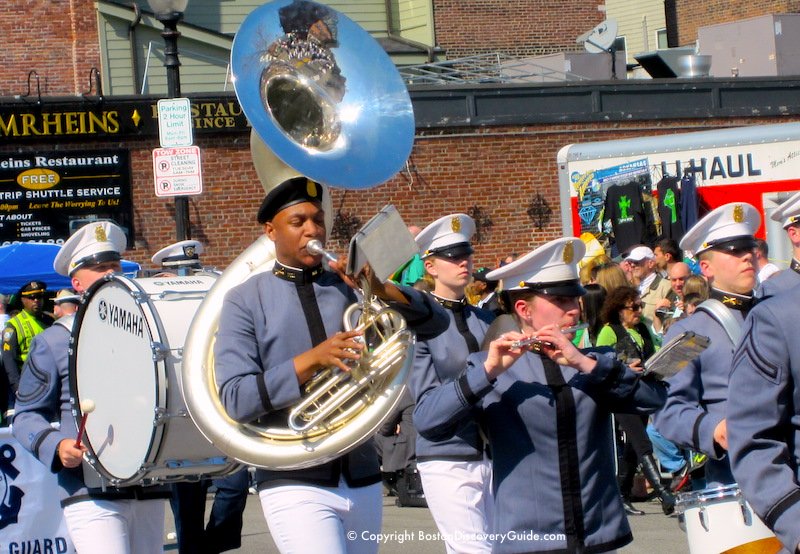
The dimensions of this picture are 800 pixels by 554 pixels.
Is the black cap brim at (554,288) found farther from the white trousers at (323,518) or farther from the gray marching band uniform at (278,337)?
the white trousers at (323,518)

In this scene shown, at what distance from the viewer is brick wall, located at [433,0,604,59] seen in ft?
88.6

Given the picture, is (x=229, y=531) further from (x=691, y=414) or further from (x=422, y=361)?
(x=691, y=414)

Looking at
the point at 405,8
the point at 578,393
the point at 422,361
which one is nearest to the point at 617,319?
the point at 422,361

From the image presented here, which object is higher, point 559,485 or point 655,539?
point 559,485

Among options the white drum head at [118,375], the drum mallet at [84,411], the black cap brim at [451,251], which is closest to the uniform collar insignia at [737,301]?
the black cap brim at [451,251]

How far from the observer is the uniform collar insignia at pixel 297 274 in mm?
4770

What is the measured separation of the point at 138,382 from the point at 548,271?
179 cm

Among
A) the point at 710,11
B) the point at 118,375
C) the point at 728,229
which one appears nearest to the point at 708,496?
the point at 728,229

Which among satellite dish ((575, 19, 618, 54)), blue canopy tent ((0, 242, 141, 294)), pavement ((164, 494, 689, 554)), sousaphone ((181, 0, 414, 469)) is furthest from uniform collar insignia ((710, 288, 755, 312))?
satellite dish ((575, 19, 618, 54))

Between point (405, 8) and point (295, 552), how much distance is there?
77.3ft

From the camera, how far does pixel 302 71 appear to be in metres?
4.75

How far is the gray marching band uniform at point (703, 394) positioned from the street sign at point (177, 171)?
23.3 ft

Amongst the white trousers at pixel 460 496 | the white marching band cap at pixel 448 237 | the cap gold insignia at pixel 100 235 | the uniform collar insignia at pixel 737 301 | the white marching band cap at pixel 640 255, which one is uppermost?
the cap gold insignia at pixel 100 235

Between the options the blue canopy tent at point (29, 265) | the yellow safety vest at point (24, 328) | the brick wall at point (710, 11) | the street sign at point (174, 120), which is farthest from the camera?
the brick wall at point (710, 11)
